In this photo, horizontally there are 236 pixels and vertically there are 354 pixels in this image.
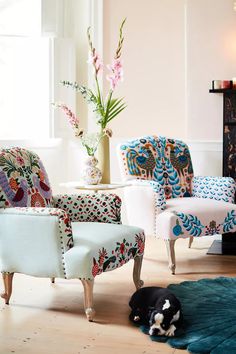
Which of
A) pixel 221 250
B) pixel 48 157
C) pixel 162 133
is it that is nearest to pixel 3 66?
pixel 48 157

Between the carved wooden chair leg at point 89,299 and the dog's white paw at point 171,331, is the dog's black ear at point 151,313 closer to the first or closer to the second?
the dog's white paw at point 171,331

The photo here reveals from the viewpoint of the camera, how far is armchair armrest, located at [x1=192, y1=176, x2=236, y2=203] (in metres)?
4.96

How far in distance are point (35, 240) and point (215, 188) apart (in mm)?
1950

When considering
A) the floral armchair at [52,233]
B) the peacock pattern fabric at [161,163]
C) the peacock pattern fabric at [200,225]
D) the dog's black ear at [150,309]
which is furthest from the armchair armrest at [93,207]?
the peacock pattern fabric at [161,163]

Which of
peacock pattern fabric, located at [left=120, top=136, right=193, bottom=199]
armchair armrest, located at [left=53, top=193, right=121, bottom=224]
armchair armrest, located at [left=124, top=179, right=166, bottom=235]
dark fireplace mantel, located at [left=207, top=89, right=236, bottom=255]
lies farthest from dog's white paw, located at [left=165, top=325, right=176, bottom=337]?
dark fireplace mantel, located at [left=207, top=89, right=236, bottom=255]

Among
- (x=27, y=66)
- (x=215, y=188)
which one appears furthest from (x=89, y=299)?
(x=27, y=66)

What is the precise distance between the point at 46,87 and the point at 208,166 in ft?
5.26

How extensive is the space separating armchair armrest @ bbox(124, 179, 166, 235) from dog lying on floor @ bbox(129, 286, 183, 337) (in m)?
1.19

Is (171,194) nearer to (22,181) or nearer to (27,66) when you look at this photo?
(22,181)

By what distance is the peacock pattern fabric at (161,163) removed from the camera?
4934 mm

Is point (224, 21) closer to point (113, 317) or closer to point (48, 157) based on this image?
point (48, 157)

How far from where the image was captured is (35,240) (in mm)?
3506

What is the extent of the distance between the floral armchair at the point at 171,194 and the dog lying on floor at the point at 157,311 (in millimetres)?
1073

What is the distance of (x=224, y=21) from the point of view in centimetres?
553
